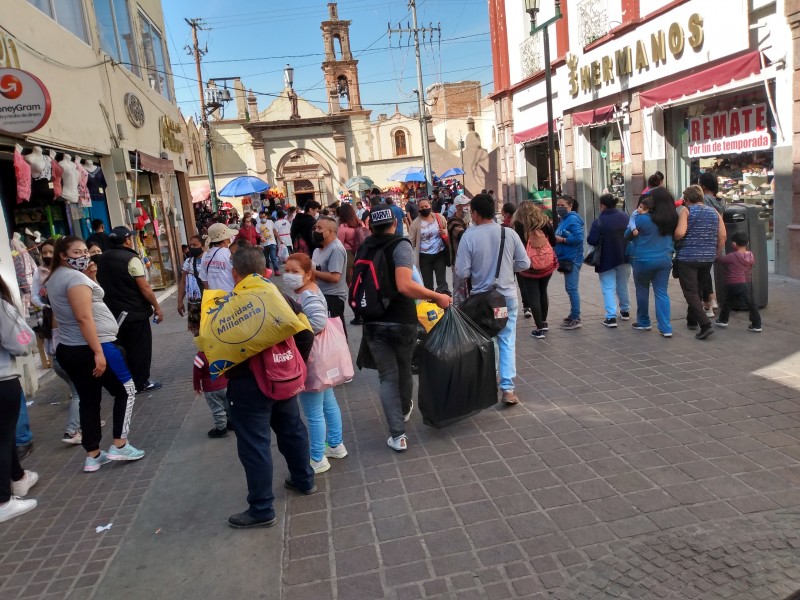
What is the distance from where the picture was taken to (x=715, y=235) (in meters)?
6.34

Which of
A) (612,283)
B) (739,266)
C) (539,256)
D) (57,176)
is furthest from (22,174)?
(739,266)

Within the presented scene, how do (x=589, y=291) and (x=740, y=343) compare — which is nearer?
(x=740, y=343)

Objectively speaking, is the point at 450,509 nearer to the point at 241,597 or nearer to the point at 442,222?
the point at 241,597

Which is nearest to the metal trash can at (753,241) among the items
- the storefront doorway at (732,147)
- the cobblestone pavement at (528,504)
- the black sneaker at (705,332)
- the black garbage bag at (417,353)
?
the black sneaker at (705,332)

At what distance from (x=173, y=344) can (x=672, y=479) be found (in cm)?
697

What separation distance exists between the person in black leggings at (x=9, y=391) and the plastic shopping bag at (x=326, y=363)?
5.82ft

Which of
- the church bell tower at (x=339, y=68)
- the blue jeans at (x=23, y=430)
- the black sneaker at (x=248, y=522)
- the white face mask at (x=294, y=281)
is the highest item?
the church bell tower at (x=339, y=68)

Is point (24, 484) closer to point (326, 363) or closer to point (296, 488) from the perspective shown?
point (296, 488)

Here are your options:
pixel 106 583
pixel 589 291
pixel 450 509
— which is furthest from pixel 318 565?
pixel 589 291

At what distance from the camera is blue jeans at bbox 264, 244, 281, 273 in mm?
15141

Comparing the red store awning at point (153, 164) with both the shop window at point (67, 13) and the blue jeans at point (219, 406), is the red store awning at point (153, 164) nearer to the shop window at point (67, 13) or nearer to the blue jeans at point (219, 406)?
the shop window at point (67, 13)

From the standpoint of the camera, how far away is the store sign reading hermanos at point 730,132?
30.8 ft

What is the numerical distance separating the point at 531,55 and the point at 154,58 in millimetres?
10347

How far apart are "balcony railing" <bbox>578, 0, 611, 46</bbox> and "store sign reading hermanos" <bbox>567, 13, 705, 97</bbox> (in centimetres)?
54
